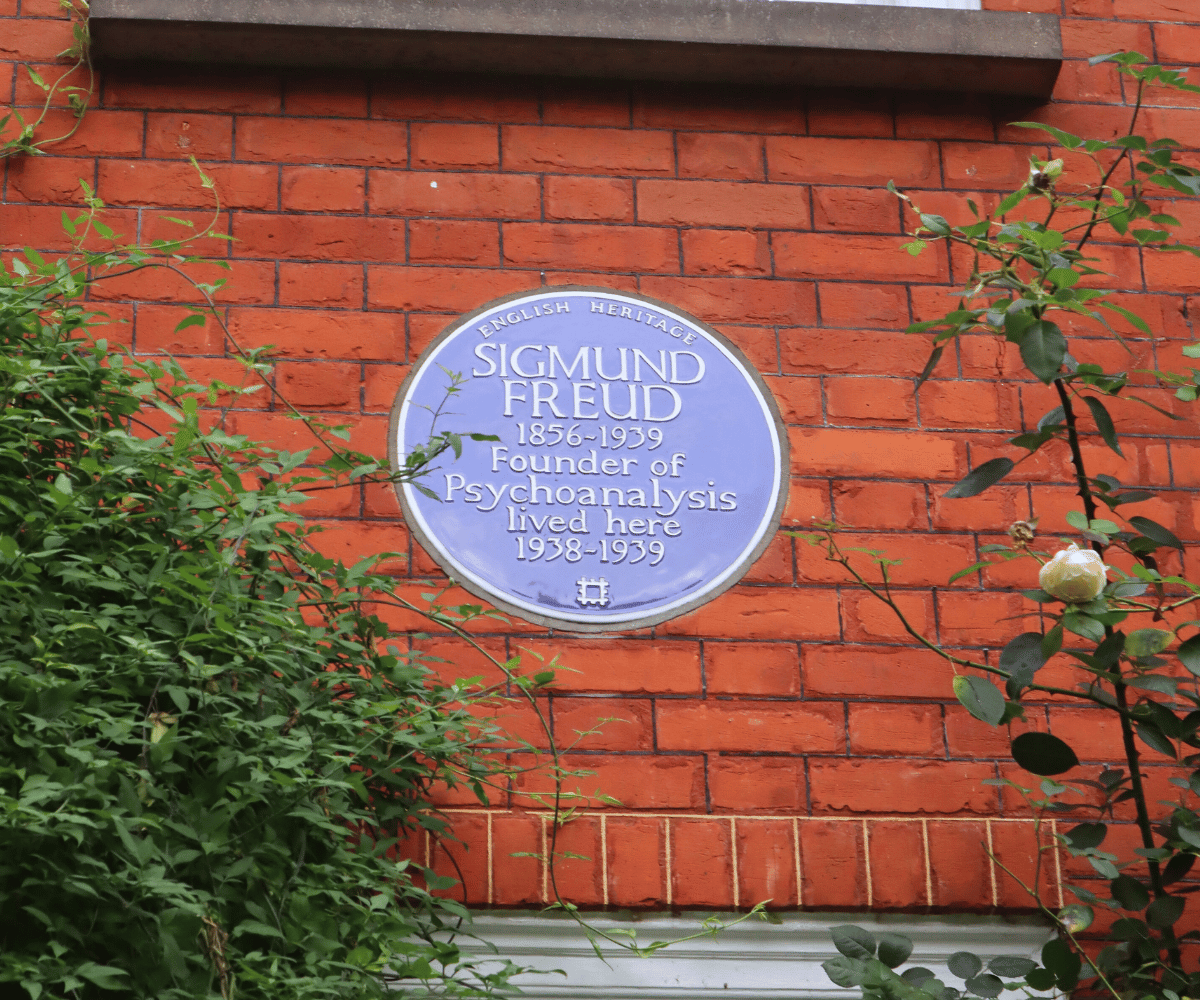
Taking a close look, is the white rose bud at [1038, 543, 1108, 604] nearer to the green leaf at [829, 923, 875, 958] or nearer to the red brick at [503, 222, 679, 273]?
the green leaf at [829, 923, 875, 958]

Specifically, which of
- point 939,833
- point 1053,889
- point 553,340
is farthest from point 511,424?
point 1053,889

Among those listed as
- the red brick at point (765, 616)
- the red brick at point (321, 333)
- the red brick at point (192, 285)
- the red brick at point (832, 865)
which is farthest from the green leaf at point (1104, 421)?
the red brick at point (192, 285)

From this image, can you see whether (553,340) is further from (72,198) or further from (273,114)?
(72,198)

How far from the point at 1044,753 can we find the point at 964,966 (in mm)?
421

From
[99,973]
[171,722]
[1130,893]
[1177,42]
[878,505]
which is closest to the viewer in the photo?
[99,973]

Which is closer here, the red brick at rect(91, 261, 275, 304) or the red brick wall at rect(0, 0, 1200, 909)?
the red brick wall at rect(0, 0, 1200, 909)

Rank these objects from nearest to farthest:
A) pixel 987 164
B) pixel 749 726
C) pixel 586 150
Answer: pixel 749 726 < pixel 586 150 < pixel 987 164

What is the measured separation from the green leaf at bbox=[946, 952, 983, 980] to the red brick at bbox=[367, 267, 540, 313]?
1729mm

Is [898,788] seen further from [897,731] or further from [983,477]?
[983,477]

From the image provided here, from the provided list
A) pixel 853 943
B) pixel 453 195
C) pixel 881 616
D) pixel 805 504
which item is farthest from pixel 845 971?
pixel 453 195

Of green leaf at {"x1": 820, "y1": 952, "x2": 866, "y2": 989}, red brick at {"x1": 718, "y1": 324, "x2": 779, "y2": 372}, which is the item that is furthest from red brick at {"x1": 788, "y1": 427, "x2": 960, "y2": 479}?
green leaf at {"x1": 820, "y1": 952, "x2": 866, "y2": 989}

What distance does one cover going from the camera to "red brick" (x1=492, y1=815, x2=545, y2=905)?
10.9ft

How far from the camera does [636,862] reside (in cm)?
337

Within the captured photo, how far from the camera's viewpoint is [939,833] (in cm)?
348
